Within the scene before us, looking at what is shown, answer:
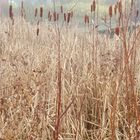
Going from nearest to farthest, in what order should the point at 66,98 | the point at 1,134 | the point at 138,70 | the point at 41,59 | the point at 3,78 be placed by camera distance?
1. the point at 1,134
2. the point at 66,98
3. the point at 3,78
4. the point at 138,70
5. the point at 41,59

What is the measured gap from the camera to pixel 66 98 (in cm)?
216

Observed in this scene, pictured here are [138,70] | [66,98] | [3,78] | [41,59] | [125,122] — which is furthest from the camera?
[41,59]

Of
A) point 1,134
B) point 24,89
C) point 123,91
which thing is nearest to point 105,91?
point 123,91

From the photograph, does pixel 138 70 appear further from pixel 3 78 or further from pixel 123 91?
pixel 3 78

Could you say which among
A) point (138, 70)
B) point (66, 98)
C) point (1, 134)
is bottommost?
point (1, 134)

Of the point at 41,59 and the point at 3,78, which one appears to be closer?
the point at 3,78

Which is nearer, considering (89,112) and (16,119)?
(16,119)

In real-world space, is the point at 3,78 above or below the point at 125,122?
above

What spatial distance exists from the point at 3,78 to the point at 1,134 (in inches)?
30.7

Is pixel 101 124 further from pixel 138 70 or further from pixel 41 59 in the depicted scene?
pixel 41 59

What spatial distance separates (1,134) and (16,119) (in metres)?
0.24

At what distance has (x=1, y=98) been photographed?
2.05m

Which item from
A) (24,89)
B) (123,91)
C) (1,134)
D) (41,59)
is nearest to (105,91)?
(123,91)

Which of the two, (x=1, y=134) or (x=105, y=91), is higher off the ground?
(x=105, y=91)
